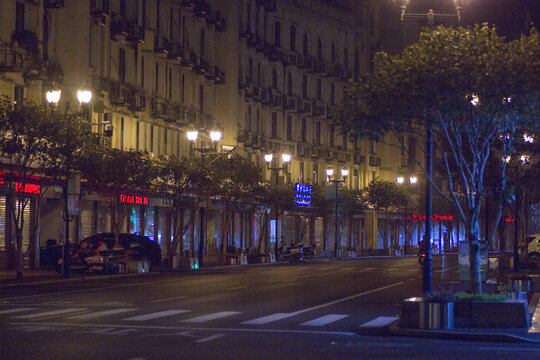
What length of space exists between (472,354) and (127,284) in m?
21.8

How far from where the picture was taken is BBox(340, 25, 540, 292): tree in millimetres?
20469

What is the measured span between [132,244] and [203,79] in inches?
819

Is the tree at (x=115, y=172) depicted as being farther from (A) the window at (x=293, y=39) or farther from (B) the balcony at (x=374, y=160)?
(B) the balcony at (x=374, y=160)

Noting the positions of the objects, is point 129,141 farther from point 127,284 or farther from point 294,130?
point 294,130

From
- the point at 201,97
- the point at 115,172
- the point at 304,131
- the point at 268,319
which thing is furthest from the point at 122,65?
the point at 304,131

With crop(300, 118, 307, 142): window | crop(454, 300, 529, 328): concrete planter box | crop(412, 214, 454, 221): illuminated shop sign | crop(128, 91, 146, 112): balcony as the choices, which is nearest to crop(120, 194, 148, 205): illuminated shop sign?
crop(128, 91, 146, 112): balcony

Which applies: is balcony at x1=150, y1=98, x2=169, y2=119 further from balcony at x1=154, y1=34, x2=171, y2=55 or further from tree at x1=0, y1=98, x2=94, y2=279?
tree at x1=0, y1=98, x2=94, y2=279

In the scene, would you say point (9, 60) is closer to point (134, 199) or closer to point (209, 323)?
point (134, 199)

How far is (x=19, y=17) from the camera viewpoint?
43.6m

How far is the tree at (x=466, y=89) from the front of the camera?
20.5 metres

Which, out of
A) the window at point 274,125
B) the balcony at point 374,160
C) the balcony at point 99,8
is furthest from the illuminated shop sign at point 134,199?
the balcony at point 374,160

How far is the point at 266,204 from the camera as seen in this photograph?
222 feet

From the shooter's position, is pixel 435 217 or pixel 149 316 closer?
pixel 149 316

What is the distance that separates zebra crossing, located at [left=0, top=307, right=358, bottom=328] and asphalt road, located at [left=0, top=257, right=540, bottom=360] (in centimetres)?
2
